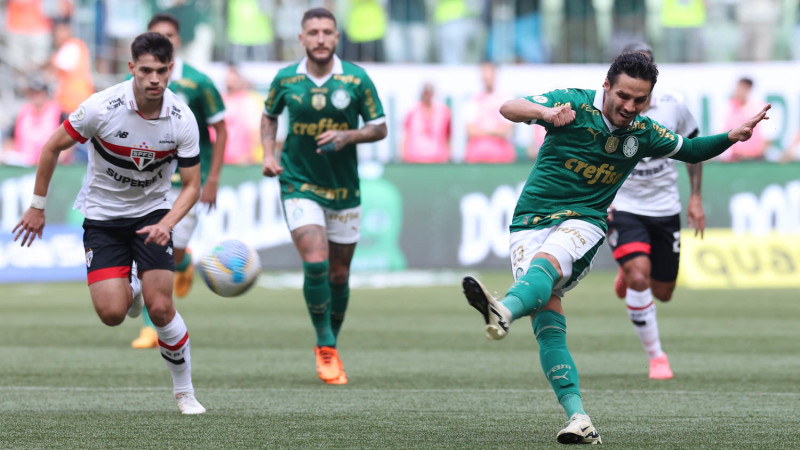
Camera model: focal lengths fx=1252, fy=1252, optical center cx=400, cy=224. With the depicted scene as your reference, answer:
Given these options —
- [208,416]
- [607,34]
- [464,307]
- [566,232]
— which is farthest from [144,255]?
[607,34]

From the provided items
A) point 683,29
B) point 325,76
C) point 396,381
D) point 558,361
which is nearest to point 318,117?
point 325,76

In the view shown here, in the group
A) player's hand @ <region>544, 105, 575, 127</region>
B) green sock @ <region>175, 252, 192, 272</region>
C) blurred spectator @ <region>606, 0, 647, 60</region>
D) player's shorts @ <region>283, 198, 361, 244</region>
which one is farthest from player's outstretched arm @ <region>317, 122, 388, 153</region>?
blurred spectator @ <region>606, 0, 647, 60</region>

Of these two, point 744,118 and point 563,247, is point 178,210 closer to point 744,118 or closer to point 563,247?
point 563,247

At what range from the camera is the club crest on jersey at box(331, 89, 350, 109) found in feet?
30.8

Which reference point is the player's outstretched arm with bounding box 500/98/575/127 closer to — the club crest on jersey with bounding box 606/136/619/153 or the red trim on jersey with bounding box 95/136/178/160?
the club crest on jersey with bounding box 606/136/619/153

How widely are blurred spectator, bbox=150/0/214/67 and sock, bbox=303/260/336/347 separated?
13.1 m

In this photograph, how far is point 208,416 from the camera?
7199 millimetres

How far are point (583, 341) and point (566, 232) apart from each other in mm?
5780

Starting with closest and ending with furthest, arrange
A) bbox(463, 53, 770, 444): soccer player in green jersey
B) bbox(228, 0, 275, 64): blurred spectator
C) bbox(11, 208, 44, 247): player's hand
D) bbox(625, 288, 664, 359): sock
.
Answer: bbox(463, 53, 770, 444): soccer player in green jersey, bbox(11, 208, 44, 247): player's hand, bbox(625, 288, 664, 359): sock, bbox(228, 0, 275, 64): blurred spectator

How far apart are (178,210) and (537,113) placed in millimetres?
2296

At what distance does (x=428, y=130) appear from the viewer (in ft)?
67.2

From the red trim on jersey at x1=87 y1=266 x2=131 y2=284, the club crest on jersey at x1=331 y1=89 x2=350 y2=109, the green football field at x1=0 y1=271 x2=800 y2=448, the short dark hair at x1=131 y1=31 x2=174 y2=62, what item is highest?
the short dark hair at x1=131 y1=31 x2=174 y2=62

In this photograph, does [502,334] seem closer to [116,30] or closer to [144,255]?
[144,255]

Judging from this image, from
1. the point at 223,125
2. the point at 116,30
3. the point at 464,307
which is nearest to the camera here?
the point at 223,125
